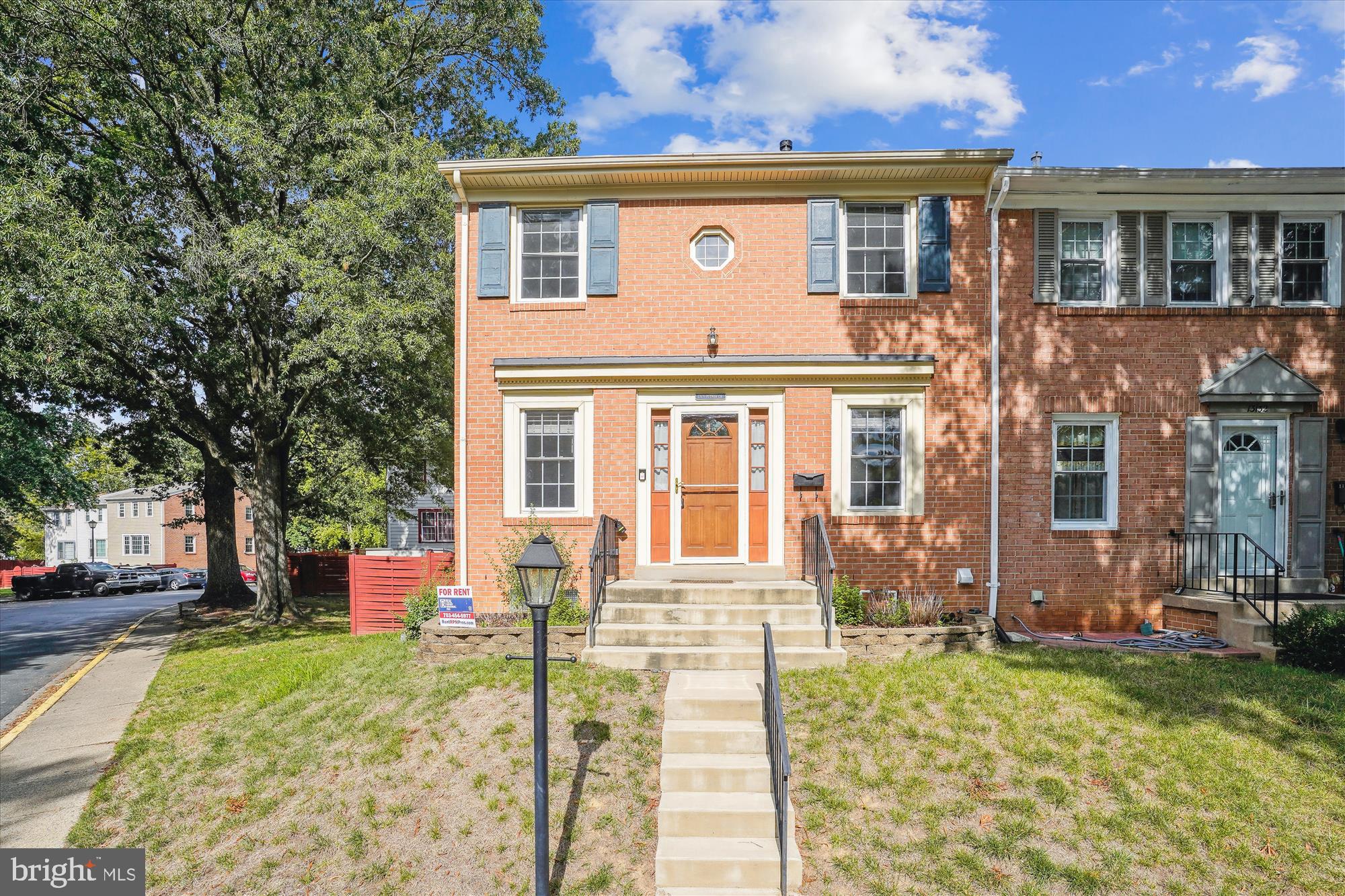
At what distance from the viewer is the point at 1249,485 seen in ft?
31.7

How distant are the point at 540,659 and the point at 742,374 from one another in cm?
565

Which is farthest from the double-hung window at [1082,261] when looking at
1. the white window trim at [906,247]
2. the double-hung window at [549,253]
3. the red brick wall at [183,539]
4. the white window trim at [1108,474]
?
the red brick wall at [183,539]

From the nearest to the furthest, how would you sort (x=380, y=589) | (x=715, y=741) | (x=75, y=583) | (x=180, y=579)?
(x=715, y=741) → (x=380, y=589) → (x=75, y=583) → (x=180, y=579)

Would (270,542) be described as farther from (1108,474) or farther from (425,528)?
(1108,474)

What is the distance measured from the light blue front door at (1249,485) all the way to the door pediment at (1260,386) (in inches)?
18.1

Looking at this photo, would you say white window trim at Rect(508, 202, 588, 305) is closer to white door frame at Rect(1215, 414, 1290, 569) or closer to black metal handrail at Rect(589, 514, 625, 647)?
black metal handrail at Rect(589, 514, 625, 647)

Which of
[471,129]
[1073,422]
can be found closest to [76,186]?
[471,129]

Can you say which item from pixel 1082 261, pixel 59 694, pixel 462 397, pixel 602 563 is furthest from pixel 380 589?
pixel 1082 261

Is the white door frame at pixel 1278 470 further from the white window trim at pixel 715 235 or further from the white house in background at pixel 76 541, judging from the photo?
the white house in background at pixel 76 541

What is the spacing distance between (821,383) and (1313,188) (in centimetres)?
724

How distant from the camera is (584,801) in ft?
18.1

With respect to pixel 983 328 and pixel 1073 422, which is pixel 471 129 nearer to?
pixel 983 328

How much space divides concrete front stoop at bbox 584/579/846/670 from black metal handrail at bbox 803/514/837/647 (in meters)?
0.18

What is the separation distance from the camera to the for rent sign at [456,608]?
8.09 m
